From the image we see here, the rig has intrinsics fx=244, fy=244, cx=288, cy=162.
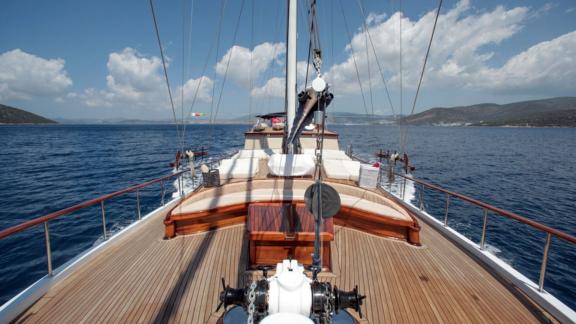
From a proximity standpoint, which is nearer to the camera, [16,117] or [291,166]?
[291,166]

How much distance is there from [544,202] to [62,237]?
25665mm

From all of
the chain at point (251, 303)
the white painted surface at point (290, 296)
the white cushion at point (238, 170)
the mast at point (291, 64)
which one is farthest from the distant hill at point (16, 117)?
the white painted surface at point (290, 296)

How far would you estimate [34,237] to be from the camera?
9.45 metres

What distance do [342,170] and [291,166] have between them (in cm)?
230

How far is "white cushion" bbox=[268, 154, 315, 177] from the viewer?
25.0 feet

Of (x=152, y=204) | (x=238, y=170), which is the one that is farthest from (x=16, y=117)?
(x=238, y=170)

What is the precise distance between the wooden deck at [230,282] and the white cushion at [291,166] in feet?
9.07

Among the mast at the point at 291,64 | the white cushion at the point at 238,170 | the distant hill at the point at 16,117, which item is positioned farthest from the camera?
the distant hill at the point at 16,117

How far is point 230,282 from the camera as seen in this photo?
3855mm

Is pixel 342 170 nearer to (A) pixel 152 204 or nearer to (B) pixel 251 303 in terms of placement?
(B) pixel 251 303

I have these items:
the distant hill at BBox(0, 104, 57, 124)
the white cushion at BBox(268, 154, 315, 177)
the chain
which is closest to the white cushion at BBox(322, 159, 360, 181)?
the white cushion at BBox(268, 154, 315, 177)

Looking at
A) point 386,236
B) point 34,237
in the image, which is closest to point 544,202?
point 386,236

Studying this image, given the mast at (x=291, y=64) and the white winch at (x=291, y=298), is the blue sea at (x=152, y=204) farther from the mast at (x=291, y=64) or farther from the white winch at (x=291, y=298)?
the mast at (x=291, y=64)

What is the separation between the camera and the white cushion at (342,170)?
8469mm
